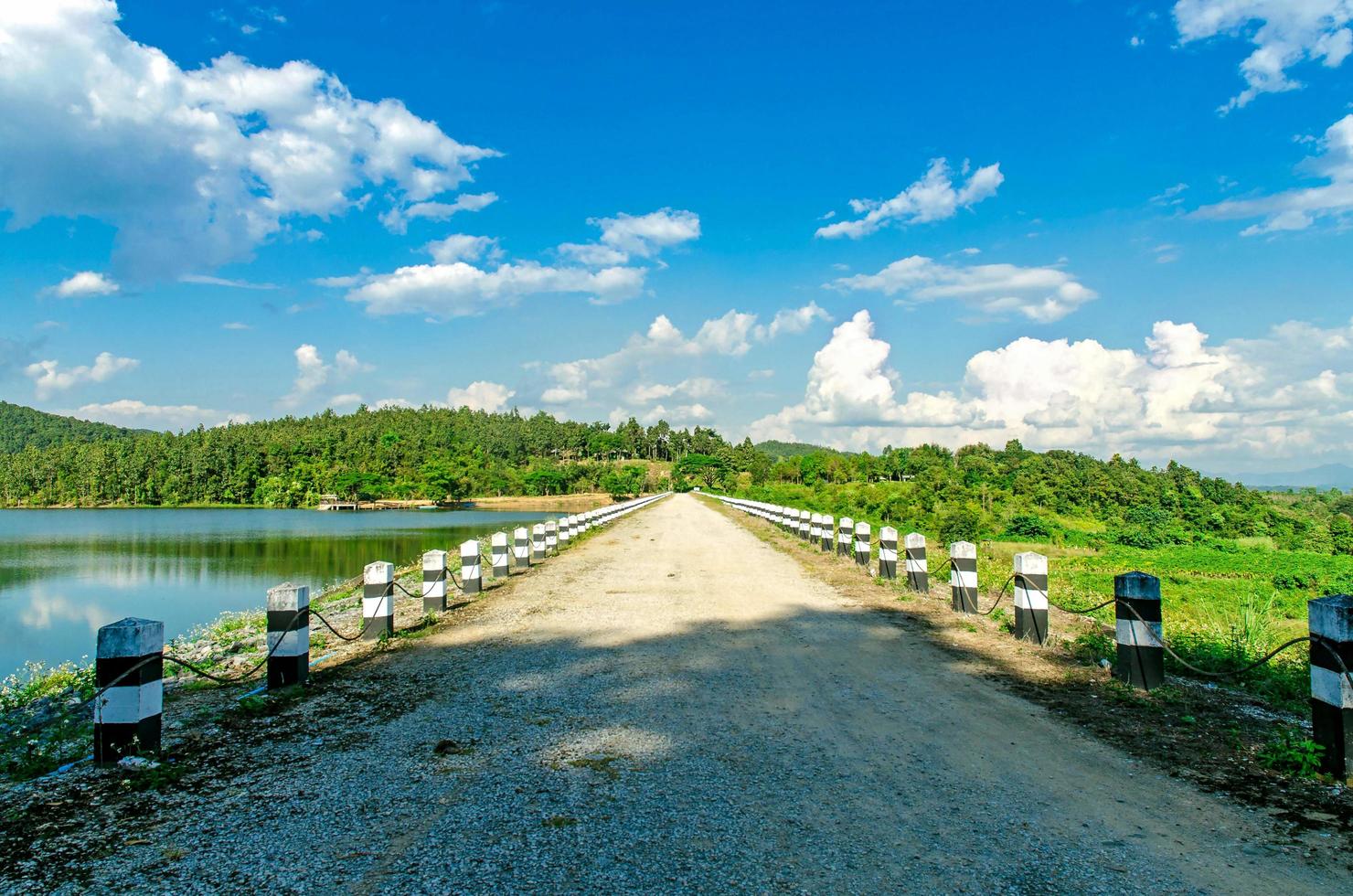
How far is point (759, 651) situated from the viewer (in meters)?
8.03

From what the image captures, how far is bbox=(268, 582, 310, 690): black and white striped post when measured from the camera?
6.77 m

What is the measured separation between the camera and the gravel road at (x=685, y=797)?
3414mm

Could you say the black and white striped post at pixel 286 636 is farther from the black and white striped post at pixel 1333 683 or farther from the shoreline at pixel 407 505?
the shoreline at pixel 407 505

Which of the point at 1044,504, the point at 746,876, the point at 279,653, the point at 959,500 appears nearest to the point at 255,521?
the point at 959,500

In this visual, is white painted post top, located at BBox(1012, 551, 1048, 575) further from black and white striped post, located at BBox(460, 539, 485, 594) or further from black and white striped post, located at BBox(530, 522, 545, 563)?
black and white striped post, located at BBox(530, 522, 545, 563)

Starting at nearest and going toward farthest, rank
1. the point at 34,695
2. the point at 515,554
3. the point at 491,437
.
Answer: the point at 34,695
the point at 515,554
the point at 491,437

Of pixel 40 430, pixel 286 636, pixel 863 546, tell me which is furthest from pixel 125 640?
pixel 40 430

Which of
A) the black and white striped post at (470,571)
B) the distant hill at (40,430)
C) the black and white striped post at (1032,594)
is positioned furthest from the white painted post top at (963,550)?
the distant hill at (40,430)

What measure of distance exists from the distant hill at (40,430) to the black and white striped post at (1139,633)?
190 meters

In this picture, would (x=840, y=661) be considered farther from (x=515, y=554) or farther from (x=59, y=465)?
(x=59, y=465)

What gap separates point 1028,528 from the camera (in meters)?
34.2

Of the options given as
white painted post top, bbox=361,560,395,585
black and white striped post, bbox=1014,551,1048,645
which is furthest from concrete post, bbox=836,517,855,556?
white painted post top, bbox=361,560,395,585

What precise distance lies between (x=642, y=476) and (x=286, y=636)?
147 metres

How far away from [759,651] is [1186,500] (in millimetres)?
47035
